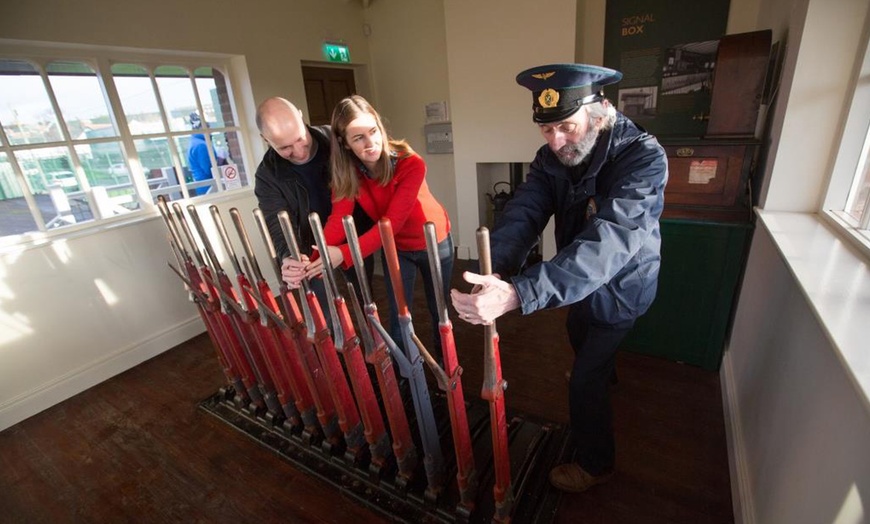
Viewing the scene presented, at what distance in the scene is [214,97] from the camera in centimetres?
308

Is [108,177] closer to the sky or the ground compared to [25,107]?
closer to the ground

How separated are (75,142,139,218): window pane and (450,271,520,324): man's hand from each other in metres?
2.74

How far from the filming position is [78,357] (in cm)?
244

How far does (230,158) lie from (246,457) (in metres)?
2.36

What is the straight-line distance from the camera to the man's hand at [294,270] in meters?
1.38

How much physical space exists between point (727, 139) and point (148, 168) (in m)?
3.41

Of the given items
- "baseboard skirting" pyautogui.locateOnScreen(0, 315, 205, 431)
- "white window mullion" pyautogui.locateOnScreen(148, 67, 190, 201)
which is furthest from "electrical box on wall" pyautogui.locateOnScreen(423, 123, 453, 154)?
"baseboard skirting" pyautogui.locateOnScreen(0, 315, 205, 431)

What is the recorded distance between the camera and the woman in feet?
4.76

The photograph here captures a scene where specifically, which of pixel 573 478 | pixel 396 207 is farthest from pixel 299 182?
pixel 573 478

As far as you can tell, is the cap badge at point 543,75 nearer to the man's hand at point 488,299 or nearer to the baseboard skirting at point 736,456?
the man's hand at point 488,299

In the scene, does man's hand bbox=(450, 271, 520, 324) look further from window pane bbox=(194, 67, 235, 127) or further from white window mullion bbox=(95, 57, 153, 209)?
window pane bbox=(194, 67, 235, 127)

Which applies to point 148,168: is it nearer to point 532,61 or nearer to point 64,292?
point 64,292

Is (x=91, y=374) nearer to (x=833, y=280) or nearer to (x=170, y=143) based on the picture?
(x=170, y=143)

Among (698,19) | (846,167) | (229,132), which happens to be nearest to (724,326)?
(846,167)
